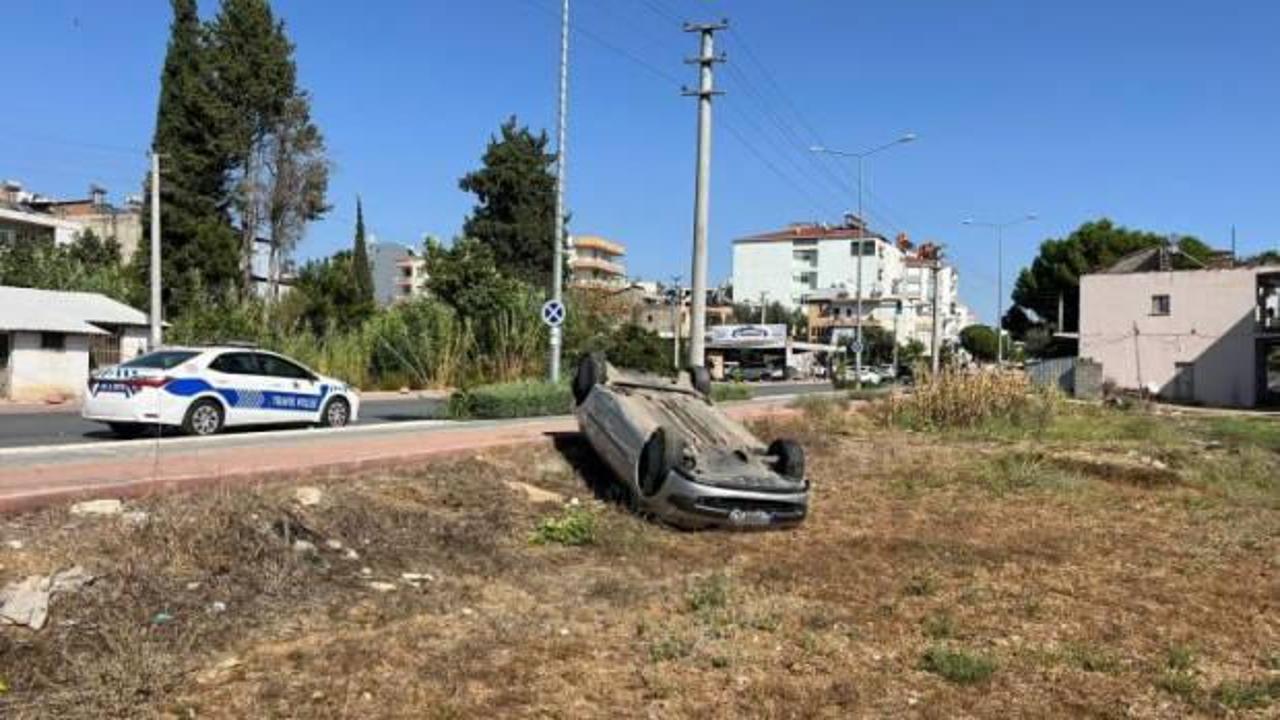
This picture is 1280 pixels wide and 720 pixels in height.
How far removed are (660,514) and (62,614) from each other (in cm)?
531

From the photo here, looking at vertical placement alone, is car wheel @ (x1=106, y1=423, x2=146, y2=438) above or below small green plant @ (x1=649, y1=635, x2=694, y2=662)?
above

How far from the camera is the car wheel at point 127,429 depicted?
1591 cm

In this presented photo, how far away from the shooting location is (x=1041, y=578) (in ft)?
27.2

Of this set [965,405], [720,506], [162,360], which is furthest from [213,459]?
[965,405]

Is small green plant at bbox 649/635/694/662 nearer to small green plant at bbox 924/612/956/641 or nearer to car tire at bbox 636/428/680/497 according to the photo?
small green plant at bbox 924/612/956/641

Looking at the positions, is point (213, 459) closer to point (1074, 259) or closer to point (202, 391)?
point (202, 391)

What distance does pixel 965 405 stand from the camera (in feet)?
74.0

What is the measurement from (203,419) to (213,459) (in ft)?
18.3

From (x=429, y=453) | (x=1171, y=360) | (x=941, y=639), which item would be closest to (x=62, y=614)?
(x=941, y=639)

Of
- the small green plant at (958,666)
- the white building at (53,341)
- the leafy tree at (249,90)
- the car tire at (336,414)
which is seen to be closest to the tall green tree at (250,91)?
the leafy tree at (249,90)

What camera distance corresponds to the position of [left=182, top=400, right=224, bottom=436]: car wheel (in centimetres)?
1558

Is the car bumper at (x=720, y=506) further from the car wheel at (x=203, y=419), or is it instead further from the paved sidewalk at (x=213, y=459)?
the car wheel at (x=203, y=419)

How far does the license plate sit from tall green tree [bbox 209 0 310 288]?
4318cm

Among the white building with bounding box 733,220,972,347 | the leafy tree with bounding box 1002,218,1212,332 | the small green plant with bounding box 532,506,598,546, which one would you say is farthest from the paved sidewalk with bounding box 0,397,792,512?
the white building with bounding box 733,220,972,347
